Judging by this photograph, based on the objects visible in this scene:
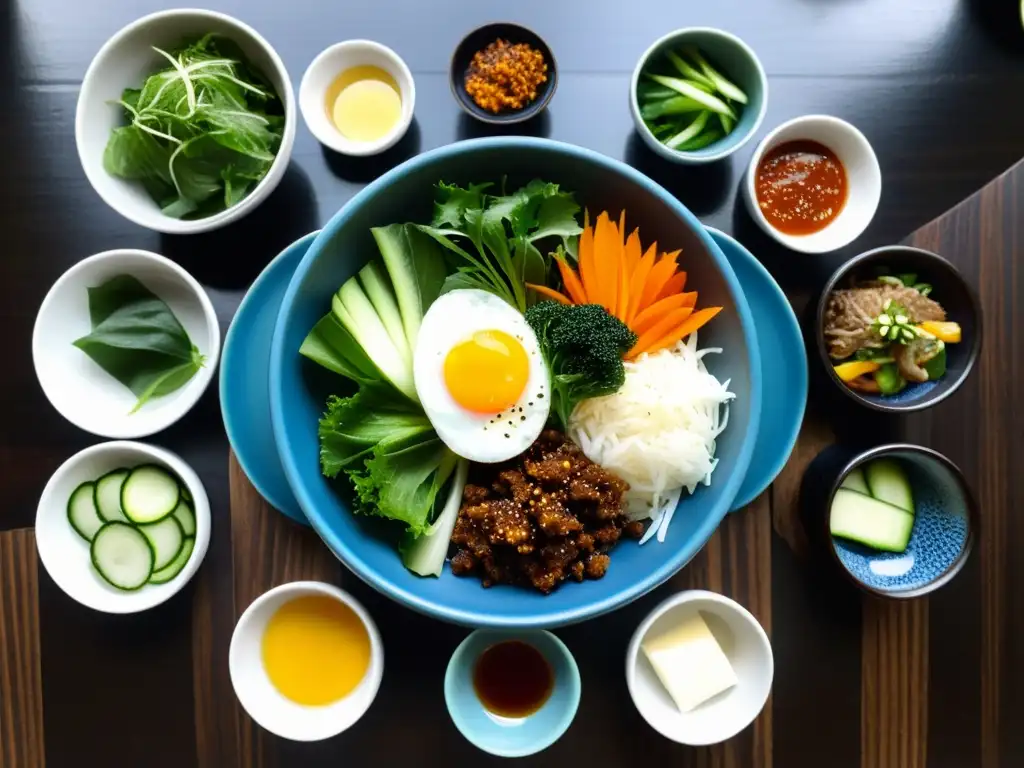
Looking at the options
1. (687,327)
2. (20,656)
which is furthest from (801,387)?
(20,656)

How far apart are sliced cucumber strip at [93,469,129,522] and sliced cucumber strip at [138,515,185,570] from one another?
100 millimetres

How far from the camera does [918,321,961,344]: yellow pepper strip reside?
6.81 ft

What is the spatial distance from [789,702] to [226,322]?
6.48ft

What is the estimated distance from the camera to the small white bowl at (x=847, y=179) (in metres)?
2.13

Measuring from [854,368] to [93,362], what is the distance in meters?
2.10

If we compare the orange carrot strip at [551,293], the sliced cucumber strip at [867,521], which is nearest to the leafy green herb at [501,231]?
the orange carrot strip at [551,293]

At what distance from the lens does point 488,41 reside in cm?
217

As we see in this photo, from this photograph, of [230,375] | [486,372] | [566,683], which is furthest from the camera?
[566,683]

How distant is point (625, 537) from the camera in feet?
6.19

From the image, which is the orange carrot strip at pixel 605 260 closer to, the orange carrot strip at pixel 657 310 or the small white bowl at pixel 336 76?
the orange carrot strip at pixel 657 310

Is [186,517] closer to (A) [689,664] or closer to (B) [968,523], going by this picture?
(A) [689,664]

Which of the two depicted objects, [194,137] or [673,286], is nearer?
[673,286]

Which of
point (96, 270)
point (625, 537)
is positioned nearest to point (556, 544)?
point (625, 537)

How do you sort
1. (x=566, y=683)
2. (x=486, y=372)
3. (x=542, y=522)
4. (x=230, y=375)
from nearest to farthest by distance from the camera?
(x=542, y=522)
(x=486, y=372)
(x=230, y=375)
(x=566, y=683)
